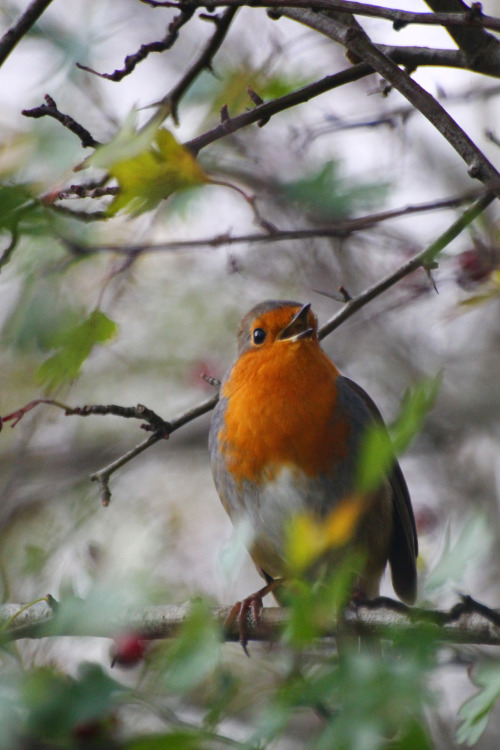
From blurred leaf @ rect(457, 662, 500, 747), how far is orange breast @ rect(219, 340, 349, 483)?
1.78 metres

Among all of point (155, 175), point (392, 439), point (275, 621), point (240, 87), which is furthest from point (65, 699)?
point (240, 87)

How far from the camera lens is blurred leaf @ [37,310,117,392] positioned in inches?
91.4

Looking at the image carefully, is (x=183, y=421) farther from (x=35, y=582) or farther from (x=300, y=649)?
(x=300, y=649)

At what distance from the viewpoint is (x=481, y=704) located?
4.43ft

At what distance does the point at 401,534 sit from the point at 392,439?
283cm

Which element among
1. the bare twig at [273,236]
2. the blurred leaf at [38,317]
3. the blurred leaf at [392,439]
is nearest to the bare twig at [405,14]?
the bare twig at [273,236]

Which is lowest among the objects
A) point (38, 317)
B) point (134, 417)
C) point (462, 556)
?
point (134, 417)

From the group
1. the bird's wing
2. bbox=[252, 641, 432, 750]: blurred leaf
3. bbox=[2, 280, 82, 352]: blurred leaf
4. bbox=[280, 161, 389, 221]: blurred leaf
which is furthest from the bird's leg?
bbox=[252, 641, 432, 750]: blurred leaf

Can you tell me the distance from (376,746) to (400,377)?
5.11 meters

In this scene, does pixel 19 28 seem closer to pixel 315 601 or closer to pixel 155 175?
pixel 155 175

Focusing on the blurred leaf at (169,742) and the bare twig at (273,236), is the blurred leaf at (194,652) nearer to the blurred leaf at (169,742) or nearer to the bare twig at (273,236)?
the blurred leaf at (169,742)

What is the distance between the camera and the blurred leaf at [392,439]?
117cm

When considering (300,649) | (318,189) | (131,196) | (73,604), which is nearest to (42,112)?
(131,196)

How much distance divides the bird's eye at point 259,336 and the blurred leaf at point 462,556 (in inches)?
87.5
